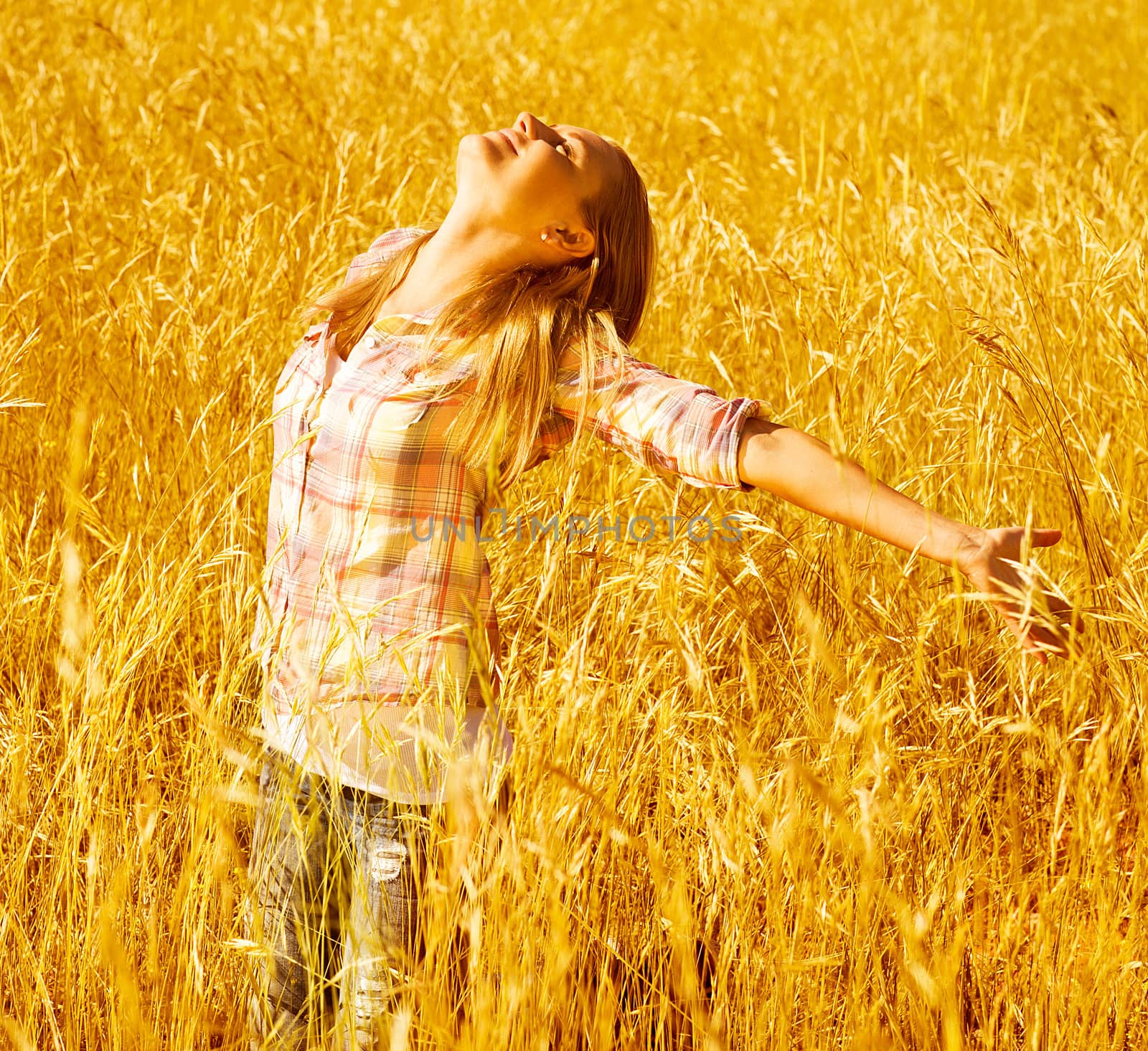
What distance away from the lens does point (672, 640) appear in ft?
3.83

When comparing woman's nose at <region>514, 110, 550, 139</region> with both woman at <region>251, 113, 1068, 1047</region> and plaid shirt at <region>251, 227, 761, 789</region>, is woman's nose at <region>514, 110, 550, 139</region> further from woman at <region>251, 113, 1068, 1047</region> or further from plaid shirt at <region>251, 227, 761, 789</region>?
Answer: plaid shirt at <region>251, 227, 761, 789</region>

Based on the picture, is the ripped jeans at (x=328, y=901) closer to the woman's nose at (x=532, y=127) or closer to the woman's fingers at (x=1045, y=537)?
the woman's fingers at (x=1045, y=537)

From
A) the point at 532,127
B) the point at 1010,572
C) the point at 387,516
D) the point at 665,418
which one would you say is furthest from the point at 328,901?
the point at 532,127

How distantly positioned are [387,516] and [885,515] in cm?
56

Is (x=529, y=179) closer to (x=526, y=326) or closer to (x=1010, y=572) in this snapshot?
(x=526, y=326)

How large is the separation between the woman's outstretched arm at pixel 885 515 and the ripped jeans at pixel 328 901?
0.49 m

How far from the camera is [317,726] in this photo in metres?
1.27

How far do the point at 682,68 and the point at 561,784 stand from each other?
13.3 feet

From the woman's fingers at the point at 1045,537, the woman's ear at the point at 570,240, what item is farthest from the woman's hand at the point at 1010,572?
the woman's ear at the point at 570,240

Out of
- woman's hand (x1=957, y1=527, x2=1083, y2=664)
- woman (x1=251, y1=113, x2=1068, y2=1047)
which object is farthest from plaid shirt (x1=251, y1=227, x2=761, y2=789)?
woman's hand (x1=957, y1=527, x2=1083, y2=664)

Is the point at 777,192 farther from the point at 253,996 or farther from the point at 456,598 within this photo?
the point at 253,996

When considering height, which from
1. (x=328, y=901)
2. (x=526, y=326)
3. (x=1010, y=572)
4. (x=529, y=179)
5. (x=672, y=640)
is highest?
(x=529, y=179)

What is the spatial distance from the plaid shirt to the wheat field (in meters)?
0.08

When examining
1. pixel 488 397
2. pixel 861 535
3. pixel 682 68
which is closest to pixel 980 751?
pixel 861 535
